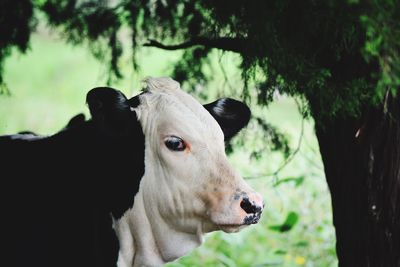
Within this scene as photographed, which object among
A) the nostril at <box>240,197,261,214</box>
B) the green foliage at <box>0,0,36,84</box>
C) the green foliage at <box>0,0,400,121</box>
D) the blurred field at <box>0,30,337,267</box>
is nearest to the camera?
the green foliage at <box>0,0,400,121</box>

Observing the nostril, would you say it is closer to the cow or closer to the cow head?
the cow head

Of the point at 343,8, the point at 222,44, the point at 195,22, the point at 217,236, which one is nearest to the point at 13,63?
the point at 217,236

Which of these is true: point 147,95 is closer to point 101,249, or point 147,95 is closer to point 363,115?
point 101,249

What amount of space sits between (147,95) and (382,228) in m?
1.29

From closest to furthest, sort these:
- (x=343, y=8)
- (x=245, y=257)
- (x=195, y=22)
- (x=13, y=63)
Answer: (x=343, y=8), (x=195, y=22), (x=245, y=257), (x=13, y=63)

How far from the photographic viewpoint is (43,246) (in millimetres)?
2951

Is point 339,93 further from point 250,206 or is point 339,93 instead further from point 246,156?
point 246,156

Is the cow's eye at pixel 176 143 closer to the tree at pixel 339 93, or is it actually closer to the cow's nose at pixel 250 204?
the cow's nose at pixel 250 204

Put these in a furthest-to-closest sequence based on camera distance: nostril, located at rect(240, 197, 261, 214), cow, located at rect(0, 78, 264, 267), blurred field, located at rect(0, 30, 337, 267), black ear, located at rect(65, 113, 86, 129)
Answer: blurred field, located at rect(0, 30, 337, 267) < black ear, located at rect(65, 113, 86, 129) < cow, located at rect(0, 78, 264, 267) < nostril, located at rect(240, 197, 261, 214)

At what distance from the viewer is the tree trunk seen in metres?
3.29

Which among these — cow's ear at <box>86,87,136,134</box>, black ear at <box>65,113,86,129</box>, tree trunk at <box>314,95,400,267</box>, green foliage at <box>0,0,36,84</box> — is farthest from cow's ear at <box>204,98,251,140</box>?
Result: green foliage at <box>0,0,36,84</box>

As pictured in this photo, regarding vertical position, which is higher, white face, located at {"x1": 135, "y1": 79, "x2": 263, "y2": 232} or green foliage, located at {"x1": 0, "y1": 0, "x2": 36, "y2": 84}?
green foliage, located at {"x1": 0, "y1": 0, "x2": 36, "y2": 84}

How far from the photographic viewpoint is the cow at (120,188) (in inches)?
114

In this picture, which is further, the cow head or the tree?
the tree
